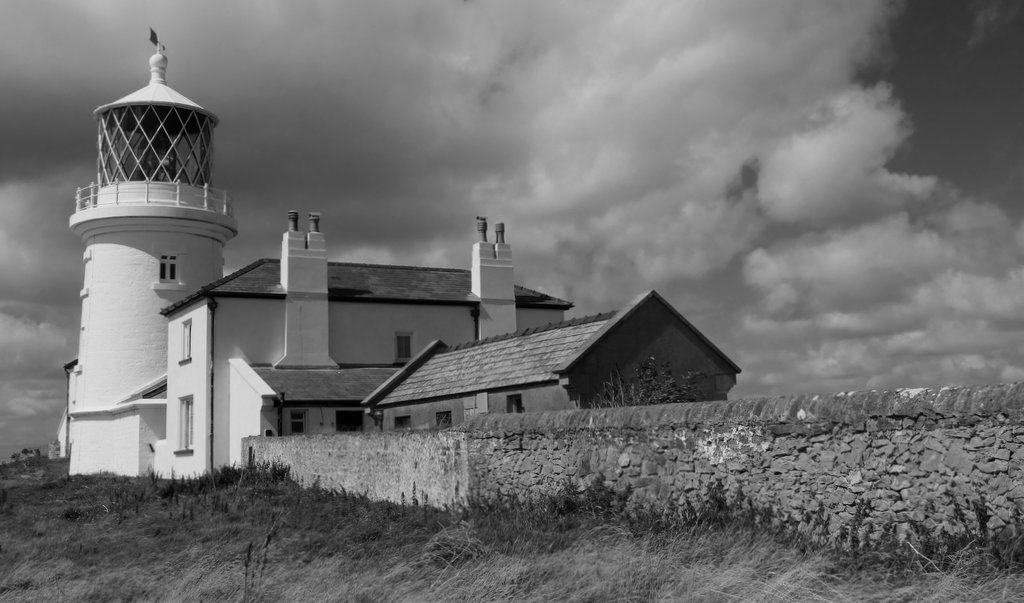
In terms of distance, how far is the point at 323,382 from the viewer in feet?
90.3

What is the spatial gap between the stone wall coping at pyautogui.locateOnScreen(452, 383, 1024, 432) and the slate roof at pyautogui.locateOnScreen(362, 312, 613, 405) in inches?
245

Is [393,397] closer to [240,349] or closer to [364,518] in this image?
[240,349]

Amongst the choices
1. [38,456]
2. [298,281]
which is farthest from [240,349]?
[38,456]

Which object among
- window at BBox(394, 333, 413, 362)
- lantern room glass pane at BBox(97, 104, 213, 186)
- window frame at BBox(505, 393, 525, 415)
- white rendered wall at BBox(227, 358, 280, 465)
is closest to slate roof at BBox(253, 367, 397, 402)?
white rendered wall at BBox(227, 358, 280, 465)

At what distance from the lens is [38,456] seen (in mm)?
46562

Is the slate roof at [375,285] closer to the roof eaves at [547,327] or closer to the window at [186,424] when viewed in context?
the window at [186,424]

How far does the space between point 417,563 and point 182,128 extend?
25876 mm

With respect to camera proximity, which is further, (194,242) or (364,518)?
(194,242)

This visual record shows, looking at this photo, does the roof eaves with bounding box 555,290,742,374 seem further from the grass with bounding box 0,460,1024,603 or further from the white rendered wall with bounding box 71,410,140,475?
the white rendered wall with bounding box 71,410,140,475

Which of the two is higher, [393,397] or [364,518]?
[393,397]

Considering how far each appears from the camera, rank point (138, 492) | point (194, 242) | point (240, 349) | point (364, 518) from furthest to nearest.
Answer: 1. point (194, 242)
2. point (240, 349)
3. point (138, 492)
4. point (364, 518)

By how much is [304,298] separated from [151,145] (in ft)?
27.3

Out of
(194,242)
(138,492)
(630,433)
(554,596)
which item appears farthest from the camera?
(194,242)

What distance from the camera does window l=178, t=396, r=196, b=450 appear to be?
2989cm
